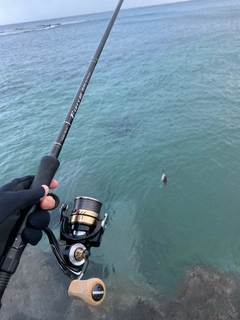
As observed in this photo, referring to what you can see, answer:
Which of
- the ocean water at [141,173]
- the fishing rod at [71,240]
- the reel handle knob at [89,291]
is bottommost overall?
the reel handle knob at [89,291]

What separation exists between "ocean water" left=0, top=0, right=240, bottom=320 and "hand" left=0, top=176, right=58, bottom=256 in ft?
17.2

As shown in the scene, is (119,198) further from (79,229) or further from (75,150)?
(79,229)

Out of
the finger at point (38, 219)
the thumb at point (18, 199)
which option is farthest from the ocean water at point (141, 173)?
the thumb at point (18, 199)

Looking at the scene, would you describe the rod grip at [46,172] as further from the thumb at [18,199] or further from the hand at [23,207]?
the thumb at [18,199]

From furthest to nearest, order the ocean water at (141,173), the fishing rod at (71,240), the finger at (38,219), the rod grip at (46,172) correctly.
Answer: the ocean water at (141,173)
the rod grip at (46,172)
the finger at (38,219)
the fishing rod at (71,240)

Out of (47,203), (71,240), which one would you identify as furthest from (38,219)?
(71,240)

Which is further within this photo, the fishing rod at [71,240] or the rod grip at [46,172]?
the rod grip at [46,172]

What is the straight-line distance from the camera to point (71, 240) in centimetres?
378

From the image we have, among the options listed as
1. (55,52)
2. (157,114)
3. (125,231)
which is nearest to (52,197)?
(125,231)

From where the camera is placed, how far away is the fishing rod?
8.60ft

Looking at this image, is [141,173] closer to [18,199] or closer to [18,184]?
[18,184]

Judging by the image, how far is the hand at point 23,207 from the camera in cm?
244

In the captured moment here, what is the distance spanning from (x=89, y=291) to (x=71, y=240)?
3.88 ft

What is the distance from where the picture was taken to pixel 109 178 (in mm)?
12109
